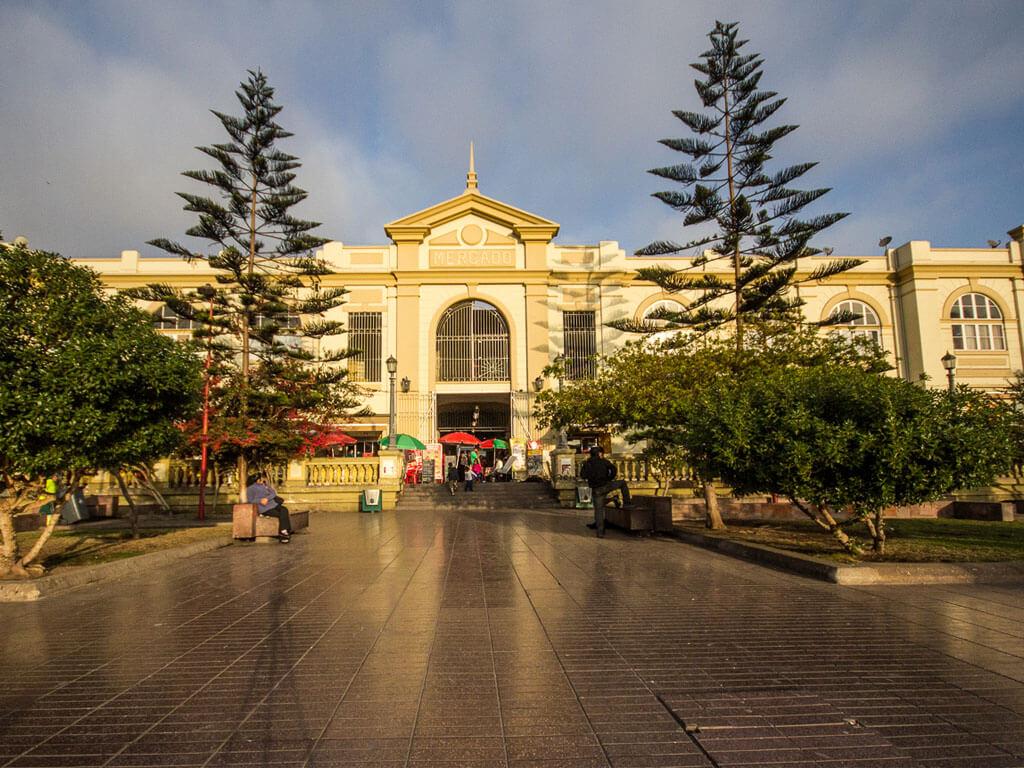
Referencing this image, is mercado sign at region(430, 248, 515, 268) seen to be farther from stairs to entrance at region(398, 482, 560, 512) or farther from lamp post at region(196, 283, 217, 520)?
lamp post at region(196, 283, 217, 520)

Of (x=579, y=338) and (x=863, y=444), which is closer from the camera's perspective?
(x=863, y=444)

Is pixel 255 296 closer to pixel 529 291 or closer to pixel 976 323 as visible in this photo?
pixel 529 291

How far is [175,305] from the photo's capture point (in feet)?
63.2

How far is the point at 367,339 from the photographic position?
29.8m

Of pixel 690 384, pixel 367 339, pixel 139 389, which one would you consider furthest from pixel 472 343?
pixel 139 389

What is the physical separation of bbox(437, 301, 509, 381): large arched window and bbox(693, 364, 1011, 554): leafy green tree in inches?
832

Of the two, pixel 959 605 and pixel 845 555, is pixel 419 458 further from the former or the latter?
pixel 959 605

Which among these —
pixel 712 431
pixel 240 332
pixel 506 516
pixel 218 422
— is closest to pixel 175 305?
pixel 240 332

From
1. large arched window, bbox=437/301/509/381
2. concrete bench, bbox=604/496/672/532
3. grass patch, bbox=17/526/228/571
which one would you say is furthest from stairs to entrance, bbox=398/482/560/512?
concrete bench, bbox=604/496/672/532

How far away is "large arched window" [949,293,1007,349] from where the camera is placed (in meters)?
30.1

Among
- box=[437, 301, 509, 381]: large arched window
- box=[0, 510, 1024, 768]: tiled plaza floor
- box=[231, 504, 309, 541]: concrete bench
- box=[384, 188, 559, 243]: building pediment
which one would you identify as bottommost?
box=[0, 510, 1024, 768]: tiled plaza floor

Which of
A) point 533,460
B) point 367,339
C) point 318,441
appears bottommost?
point 533,460

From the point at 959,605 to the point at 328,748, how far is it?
5.46 meters

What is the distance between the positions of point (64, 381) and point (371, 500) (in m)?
12.6
